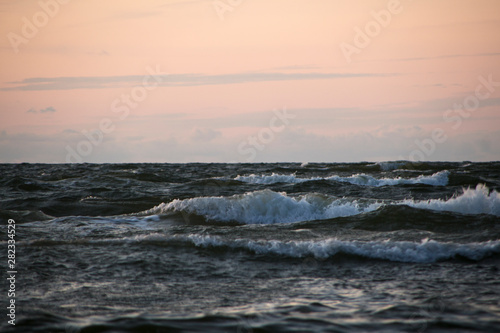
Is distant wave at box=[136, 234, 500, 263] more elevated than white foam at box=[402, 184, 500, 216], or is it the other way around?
white foam at box=[402, 184, 500, 216]

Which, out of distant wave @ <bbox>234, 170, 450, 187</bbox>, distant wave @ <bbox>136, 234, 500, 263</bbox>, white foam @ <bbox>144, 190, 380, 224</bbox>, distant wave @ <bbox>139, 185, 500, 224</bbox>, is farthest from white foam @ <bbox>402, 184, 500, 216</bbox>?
distant wave @ <bbox>234, 170, 450, 187</bbox>

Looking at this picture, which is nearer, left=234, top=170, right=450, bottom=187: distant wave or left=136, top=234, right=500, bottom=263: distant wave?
left=136, top=234, right=500, bottom=263: distant wave

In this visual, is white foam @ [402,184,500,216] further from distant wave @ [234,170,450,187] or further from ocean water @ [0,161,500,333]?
distant wave @ [234,170,450,187]

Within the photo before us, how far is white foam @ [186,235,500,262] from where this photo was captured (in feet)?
25.3

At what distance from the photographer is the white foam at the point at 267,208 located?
1302 cm

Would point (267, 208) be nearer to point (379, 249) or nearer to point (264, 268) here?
point (379, 249)

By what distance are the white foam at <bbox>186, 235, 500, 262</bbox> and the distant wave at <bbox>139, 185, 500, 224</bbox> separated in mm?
4283

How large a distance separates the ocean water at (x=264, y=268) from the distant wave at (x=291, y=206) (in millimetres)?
40

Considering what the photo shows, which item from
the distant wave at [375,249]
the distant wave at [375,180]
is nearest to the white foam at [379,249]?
the distant wave at [375,249]

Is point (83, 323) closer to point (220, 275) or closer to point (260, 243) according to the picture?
point (220, 275)

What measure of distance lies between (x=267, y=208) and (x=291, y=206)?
703 millimetres

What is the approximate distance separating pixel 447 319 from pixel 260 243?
4.05m

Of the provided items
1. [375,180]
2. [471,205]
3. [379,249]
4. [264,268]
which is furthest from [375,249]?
[375,180]

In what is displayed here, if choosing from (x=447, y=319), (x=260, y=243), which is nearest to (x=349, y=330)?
(x=447, y=319)
